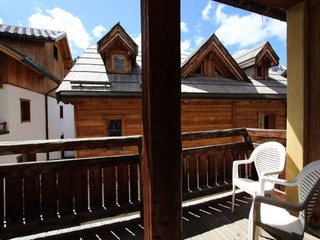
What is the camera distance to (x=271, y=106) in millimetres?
8680

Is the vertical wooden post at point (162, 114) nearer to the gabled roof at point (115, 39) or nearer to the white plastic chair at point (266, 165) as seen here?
the white plastic chair at point (266, 165)

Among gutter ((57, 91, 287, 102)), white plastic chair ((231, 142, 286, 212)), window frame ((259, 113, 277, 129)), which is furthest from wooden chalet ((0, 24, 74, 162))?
window frame ((259, 113, 277, 129))

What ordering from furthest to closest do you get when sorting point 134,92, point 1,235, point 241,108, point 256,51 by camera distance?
point 256,51 → point 241,108 → point 134,92 → point 1,235

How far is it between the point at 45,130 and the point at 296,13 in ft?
35.5

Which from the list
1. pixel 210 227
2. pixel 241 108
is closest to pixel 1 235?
pixel 210 227

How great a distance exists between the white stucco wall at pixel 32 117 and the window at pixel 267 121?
981 cm

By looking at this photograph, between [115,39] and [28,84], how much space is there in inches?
167

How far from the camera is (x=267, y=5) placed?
94.0 inches

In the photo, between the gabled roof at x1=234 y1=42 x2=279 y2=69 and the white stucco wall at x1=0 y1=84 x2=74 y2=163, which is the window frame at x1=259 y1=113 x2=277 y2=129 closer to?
the gabled roof at x1=234 y1=42 x2=279 y2=69

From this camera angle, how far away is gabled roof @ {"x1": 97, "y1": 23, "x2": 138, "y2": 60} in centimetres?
699

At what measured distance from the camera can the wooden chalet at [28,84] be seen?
6.30 m

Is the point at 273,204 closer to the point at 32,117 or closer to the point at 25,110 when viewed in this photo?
the point at 25,110

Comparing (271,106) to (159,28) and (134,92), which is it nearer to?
(134,92)

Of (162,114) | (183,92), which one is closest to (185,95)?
(183,92)
